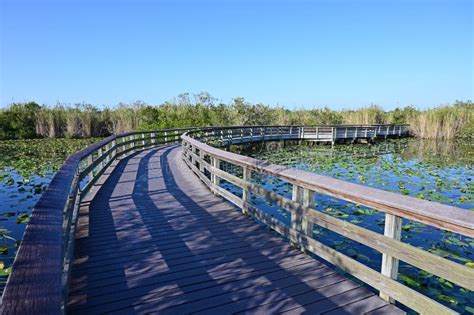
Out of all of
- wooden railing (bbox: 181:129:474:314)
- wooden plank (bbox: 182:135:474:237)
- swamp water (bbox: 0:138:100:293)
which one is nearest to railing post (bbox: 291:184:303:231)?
wooden railing (bbox: 181:129:474:314)

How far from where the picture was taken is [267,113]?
3066 centimetres

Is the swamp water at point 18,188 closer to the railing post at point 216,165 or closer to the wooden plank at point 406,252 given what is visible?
the railing post at point 216,165

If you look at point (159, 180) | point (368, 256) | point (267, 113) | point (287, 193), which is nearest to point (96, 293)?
point (368, 256)

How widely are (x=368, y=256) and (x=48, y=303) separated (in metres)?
4.50

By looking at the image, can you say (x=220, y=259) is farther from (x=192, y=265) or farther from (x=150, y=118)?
(x=150, y=118)

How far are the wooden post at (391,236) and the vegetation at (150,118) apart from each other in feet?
71.4

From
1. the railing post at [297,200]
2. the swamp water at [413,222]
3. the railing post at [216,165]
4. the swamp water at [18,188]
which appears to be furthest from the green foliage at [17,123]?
the railing post at [297,200]

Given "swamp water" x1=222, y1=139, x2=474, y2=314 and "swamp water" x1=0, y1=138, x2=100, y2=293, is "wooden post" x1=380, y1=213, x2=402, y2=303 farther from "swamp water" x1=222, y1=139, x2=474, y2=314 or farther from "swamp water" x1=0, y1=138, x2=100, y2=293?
"swamp water" x1=0, y1=138, x2=100, y2=293

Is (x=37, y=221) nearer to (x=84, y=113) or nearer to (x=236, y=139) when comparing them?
(x=236, y=139)

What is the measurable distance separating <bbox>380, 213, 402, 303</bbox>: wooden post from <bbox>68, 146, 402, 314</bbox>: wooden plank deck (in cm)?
27

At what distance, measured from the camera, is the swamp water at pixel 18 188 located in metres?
4.92

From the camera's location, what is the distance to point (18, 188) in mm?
8516

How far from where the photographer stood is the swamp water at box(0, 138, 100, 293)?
194 inches

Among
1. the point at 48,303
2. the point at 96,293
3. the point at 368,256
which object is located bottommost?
the point at 368,256
